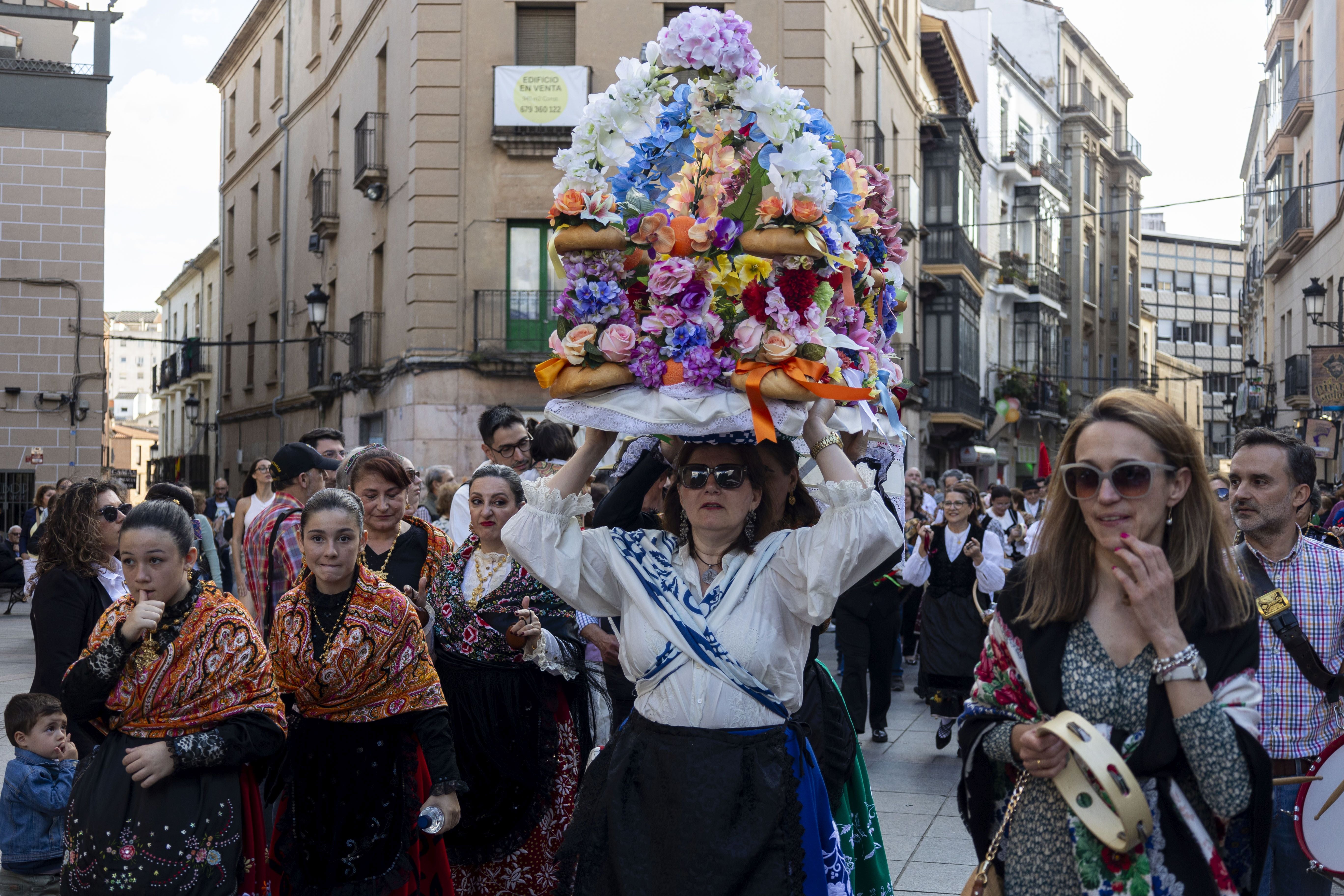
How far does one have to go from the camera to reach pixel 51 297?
2225cm

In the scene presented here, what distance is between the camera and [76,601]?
16.5 ft

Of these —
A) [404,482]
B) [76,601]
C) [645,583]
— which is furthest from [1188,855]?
[76,601]

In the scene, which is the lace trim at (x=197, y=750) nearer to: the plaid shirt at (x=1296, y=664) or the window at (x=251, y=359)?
the plaid shirt at (x=1296, y=664)

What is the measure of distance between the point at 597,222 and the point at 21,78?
73.1ft

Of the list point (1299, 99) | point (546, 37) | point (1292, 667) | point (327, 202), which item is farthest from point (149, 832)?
point (1299, 99)

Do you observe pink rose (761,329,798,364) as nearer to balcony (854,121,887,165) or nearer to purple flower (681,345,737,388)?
purple flower (681,345,737,388)

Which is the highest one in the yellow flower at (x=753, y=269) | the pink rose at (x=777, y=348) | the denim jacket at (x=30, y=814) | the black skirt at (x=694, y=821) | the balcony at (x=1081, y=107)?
the balcony at (x=1081, y=107)

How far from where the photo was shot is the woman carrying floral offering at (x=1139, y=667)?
262 centimetres

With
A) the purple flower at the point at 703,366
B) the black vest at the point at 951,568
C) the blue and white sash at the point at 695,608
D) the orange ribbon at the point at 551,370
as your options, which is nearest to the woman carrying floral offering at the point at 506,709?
the blue and white sash at the point at 695,608

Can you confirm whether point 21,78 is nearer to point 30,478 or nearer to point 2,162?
point 2,162

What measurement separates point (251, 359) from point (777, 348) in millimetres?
28811

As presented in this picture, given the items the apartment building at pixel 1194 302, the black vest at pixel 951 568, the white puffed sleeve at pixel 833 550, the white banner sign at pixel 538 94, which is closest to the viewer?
the white puffed sleeve at pixel 833 550

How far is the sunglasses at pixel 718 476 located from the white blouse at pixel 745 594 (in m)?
0.19

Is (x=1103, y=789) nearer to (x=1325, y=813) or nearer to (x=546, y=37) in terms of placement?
(x=1325, y=813)
